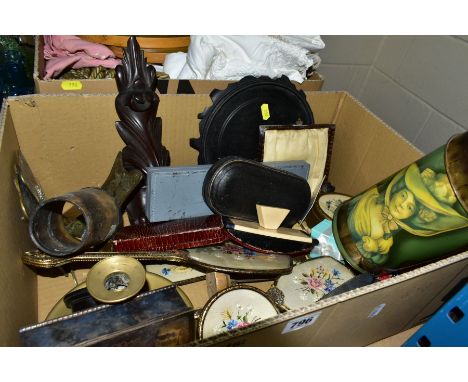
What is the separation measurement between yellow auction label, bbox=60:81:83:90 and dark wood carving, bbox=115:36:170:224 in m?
0.14

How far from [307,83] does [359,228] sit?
61 centimetres

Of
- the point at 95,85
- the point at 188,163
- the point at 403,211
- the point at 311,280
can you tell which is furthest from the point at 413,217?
the point at 95,85

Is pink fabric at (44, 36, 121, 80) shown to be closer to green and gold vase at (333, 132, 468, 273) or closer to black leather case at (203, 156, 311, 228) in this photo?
black leather case at (203, 156, 311, 228)

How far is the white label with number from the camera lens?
695mm

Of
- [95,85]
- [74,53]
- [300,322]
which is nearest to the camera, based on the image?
[300,322]

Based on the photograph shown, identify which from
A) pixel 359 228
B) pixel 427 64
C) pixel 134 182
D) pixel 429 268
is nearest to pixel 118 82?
pixel 134 182

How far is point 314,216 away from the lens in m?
1.27

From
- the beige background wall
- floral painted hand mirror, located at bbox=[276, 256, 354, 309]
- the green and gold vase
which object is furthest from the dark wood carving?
the beige background wall

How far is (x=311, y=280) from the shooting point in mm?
1093

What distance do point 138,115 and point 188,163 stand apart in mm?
334

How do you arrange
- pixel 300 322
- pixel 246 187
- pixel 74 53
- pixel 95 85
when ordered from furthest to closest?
1. pixel 74 53
2. pixel 95 85
3. pixel 246 187
4. pixel 300 322

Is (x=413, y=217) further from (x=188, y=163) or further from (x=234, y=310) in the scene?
(x=188, y=163)

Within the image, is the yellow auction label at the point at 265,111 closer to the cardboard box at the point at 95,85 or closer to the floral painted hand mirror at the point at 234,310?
the cardboard box at the point at 95,85

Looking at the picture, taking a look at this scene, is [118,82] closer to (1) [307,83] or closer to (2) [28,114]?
(2) [28,114]
